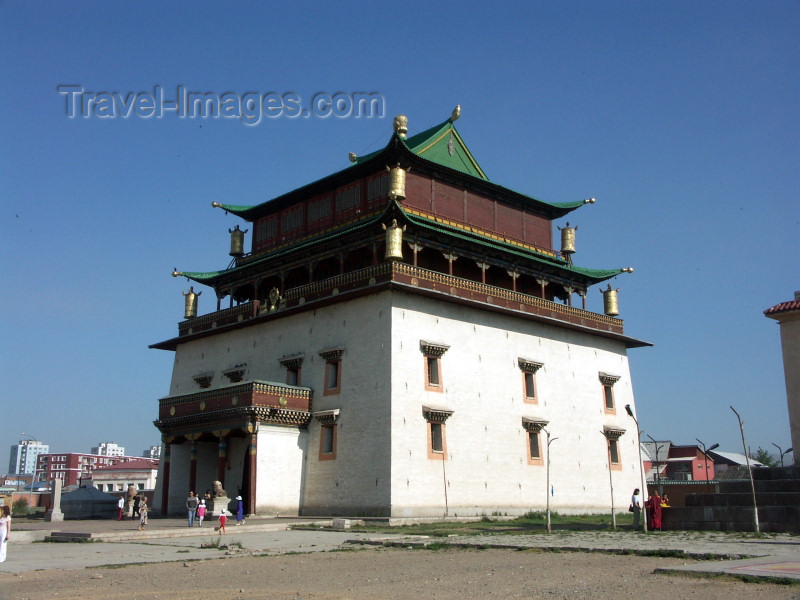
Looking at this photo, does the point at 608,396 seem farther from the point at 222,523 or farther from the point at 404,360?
the point at 222,523

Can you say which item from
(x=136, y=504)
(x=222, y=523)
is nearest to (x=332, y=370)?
(x=222, y=523)

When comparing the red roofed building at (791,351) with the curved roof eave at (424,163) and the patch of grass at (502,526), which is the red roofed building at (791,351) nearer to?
the patch of grass at (502,526)

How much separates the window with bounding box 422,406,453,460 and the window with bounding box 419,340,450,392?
1.05 meters

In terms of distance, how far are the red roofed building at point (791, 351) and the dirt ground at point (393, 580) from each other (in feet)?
36.5

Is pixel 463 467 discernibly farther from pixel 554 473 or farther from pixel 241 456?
pixel 241 456

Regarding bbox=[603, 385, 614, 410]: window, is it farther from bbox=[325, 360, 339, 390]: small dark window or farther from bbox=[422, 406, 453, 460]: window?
bbox=[325, 360, 339, 390]: small dark window

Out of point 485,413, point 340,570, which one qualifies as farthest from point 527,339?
Answer: point 340,570

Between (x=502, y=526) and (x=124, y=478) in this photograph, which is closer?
(x=502, y=526)

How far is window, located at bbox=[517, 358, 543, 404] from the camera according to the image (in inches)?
1553

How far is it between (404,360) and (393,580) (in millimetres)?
19580

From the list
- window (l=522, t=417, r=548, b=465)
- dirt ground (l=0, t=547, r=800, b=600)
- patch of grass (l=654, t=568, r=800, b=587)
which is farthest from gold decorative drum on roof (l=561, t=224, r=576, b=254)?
patch of grass (l=654, t=568, r=800, b=587)

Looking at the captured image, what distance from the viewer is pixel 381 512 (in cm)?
3272

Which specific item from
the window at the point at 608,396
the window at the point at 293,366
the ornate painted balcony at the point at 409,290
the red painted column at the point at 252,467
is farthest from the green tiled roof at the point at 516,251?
the red painted column at the point at 252,467

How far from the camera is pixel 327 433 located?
3634 cm
